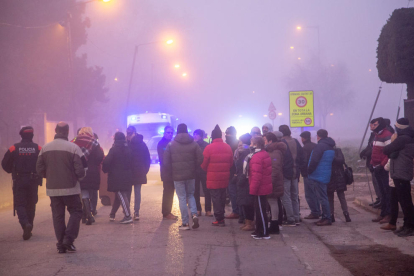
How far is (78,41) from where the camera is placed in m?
43.3

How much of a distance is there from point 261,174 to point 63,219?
3193 millimetres

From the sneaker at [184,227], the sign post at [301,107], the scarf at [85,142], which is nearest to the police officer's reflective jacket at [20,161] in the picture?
the scarf at [85,142]

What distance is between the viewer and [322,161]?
32.3ft

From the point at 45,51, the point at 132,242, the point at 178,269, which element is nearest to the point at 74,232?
the point at 132,242

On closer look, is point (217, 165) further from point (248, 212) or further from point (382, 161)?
point (382, 161)

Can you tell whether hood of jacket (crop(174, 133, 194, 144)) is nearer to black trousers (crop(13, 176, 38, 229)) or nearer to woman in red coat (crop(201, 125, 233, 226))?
woman in red coat (crop(201, 125, 233, 226))

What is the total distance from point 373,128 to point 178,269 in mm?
5197

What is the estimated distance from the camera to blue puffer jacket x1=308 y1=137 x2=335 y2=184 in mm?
9766

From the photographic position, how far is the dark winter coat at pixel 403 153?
8.23 metres

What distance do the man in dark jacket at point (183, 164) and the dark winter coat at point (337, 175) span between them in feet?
8.69

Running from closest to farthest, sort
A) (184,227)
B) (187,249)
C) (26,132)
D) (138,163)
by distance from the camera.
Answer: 1. (187,249)
2. (26,132)
3. (184,227)
4. (138,163)

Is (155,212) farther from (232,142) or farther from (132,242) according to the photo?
(132,242)

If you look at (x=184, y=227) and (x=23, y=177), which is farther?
(x=184, y=227)

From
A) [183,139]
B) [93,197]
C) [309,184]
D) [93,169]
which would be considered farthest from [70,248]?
[309,184]
